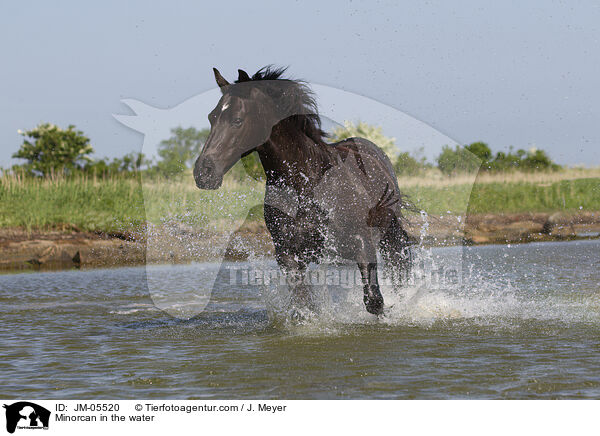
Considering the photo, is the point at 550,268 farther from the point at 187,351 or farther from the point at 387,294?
the point at 187,351

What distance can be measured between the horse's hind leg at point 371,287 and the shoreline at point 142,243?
287 inches

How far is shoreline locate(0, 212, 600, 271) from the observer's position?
14.4 meters

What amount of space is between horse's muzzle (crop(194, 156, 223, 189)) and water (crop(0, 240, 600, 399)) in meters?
1.27

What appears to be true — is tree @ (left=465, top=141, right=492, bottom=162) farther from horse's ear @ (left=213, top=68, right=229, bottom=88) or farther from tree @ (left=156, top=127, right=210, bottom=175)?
horse's ear @ (left=213, top=68, right=229, bottom=88)

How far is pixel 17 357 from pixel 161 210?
9.51 metres

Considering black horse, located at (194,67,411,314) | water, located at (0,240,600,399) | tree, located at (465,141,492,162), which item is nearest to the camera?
water, located at (0,240,600,399)

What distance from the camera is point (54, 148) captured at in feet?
115

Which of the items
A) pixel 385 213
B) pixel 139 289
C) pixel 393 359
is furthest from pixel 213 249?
pixel 393 359

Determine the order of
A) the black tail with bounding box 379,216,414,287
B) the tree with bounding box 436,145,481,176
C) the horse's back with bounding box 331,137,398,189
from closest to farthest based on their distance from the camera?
the horse's back with bounding box 331,137,398,189
the black tail with bounding box 379,216,414,287
the tree with bounding box 436,145,481,176

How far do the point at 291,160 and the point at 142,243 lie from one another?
35.4 ft

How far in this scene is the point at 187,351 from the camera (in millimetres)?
5348

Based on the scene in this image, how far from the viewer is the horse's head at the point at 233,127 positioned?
5.27 meters

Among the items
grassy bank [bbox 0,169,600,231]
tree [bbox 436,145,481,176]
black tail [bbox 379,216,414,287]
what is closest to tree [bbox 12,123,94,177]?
grassy bank [bbox 0,169,600,231]
